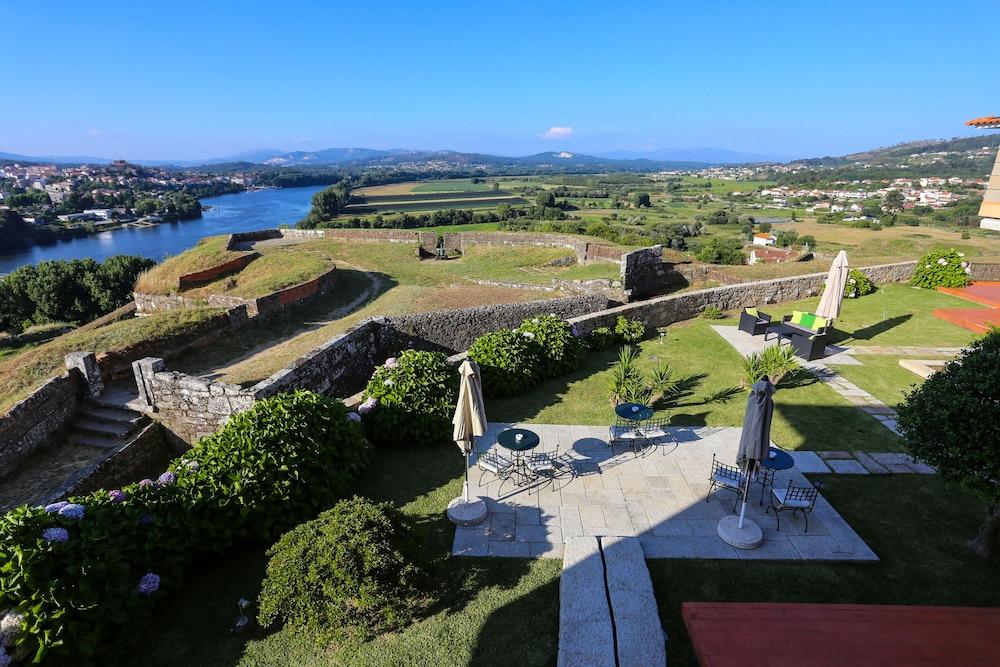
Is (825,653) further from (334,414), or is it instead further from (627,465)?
(334,414)

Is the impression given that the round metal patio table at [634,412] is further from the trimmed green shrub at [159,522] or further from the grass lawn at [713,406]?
the trimmed green shrub at [159,522]

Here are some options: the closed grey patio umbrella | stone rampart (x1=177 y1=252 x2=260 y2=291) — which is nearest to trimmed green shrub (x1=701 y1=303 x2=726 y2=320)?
the closed grey patio umbrella

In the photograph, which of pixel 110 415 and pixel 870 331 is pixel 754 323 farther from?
pixel 110 415

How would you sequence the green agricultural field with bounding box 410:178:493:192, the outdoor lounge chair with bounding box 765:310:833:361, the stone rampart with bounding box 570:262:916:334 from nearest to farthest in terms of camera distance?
the outdoor lounge chair with bounding box 765:310:833:361, the stone rampart with bounding box 570:262:916:334, the green agricultural field with bounding box 410:178:493:192

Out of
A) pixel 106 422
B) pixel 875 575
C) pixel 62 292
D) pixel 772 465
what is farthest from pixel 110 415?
pixel 62 292

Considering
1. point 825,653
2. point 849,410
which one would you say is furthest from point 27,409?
point 849,410

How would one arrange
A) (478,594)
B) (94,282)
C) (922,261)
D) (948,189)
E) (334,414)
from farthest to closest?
(948,189) < (94,282) < (922,261) < (334,414) < (478,594)

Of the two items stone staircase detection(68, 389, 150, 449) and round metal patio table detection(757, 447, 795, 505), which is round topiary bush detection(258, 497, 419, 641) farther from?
stone staircase detection(68, 389, 150, 449)
